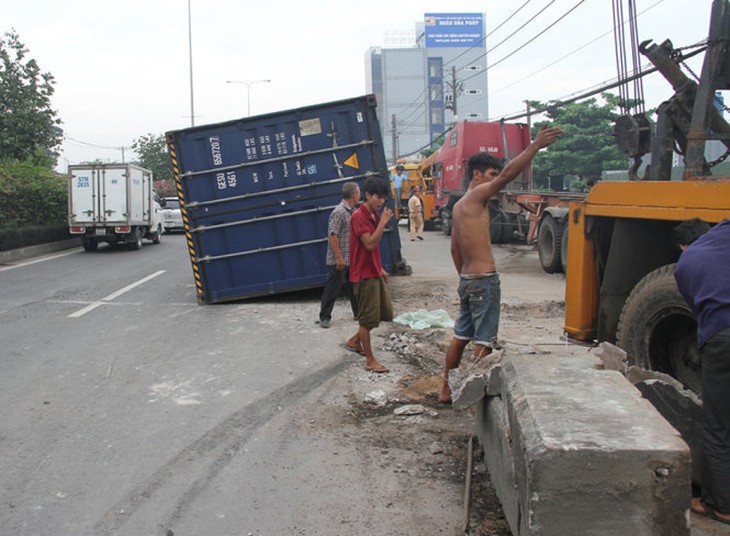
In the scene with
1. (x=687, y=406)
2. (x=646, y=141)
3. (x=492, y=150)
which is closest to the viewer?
(x=687, y=406)

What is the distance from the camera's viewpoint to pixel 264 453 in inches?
174

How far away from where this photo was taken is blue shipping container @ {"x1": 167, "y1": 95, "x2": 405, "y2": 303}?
990 cm

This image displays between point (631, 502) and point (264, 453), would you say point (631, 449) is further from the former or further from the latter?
point (264, 453)

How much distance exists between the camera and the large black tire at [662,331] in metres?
4.19

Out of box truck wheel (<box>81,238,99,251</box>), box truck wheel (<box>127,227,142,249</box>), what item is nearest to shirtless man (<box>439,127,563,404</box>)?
box truck wheel (<box>127,227,142,249</box>)

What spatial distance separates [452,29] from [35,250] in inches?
2773

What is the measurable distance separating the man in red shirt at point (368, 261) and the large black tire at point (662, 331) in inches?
94.1

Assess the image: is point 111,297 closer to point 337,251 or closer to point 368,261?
point 337,251

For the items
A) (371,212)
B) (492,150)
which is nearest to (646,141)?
(371,212)

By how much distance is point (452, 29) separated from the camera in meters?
81.4

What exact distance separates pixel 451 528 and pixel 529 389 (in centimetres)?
81

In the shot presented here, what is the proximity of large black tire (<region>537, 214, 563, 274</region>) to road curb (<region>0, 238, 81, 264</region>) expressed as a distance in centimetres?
1301

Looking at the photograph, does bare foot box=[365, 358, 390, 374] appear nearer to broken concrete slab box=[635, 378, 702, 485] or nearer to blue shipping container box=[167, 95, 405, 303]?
broken concrete slab box=[635, 378, 702, 485]

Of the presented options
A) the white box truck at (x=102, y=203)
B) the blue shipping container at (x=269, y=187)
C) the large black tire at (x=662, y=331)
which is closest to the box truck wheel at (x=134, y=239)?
the white box truck at (x=102, y=203)
